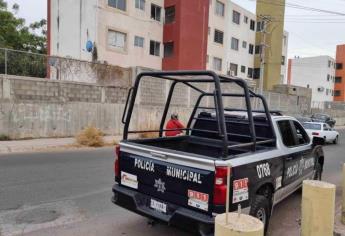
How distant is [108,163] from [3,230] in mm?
5806

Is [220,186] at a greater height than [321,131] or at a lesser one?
greater

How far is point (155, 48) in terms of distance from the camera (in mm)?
32344

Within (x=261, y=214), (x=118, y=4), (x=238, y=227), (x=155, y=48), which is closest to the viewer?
Answer: (x=238, y=227)

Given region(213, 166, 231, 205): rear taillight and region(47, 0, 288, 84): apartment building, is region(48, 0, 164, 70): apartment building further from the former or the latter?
region(213, 166, 231, 205): rear taillight

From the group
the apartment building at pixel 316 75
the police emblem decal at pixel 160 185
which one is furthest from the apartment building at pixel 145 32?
the apartment building at pixel 316 75

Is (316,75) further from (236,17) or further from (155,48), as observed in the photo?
(155,48)

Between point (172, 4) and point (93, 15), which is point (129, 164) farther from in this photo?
point (172, 4)

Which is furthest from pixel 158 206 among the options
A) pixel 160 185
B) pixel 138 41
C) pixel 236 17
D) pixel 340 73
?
pixel 340 73

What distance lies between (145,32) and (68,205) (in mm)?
26230

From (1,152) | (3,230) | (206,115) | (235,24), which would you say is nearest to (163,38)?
(235,24)

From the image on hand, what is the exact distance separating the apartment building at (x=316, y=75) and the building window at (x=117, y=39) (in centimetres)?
5420

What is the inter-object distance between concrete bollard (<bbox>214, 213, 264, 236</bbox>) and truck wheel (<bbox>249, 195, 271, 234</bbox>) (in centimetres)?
111

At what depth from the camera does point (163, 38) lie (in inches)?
1298

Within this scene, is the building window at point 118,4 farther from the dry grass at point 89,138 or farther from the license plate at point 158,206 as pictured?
the license plate at point 158,206
